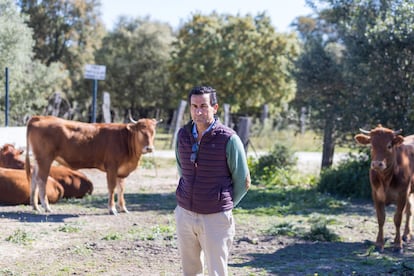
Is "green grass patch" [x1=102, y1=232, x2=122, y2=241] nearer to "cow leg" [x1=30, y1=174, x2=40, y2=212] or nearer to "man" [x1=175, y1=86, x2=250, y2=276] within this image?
"cow leg" [x1=30, y1=174, x2=40, y2=212]

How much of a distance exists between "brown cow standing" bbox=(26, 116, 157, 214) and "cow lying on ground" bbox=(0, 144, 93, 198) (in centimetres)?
101

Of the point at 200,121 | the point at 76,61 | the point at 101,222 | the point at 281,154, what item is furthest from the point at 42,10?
the point at 200,121

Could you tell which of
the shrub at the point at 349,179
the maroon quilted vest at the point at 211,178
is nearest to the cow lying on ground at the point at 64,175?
the shrub at the point at 349,179

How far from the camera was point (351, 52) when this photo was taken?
43.9 feet

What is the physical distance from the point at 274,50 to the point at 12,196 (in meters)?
24.9

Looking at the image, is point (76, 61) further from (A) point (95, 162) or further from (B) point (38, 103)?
(A) point (95, 162)

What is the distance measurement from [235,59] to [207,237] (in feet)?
93.0

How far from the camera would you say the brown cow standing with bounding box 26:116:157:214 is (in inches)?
420

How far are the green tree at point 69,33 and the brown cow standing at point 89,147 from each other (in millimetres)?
25252

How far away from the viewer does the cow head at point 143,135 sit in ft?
35.6

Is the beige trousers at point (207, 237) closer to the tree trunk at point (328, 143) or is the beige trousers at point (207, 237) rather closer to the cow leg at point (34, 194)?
the cow leg at point (34, 194)

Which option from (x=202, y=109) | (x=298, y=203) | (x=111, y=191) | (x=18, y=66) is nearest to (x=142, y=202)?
(x=111, y=191)

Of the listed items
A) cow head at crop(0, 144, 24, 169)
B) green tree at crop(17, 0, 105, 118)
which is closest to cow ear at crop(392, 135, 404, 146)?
cow head at crop(0, 144, 24, 169)

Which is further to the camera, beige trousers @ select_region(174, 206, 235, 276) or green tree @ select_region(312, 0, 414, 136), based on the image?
green tree @ select_region(312, 0, 414, 136)
